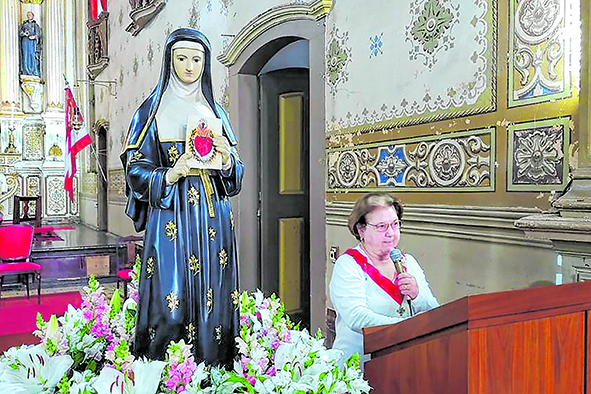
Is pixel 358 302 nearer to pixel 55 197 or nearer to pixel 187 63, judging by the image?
pixel 187 63

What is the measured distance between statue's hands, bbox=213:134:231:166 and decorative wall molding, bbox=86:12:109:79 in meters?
9.01

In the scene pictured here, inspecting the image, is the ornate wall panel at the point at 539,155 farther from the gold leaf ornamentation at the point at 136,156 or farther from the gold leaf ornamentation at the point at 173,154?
the gold leaf ornamentation at the point at 136,156

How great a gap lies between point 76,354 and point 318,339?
3.00 ft

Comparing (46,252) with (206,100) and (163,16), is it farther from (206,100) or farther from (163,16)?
(206,100)

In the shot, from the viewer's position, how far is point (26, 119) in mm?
13914

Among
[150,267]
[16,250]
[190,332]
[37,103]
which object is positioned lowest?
[16,250]

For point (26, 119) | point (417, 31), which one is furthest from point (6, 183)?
point (417, 31)

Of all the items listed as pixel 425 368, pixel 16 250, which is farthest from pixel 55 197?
pixel 425 368

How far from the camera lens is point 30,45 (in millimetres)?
13867

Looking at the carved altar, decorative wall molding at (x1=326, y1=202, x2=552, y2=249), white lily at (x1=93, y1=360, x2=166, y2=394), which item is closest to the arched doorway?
decorative wall molding at (x1=326, y1=202, x2=552, y2=249)

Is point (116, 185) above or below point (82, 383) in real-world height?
above

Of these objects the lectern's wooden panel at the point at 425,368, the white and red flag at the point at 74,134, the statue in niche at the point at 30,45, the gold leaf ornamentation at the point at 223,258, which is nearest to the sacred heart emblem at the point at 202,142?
the gold leaf ornamentation at the point at 223,258

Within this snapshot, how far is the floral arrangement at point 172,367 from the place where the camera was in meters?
1.71

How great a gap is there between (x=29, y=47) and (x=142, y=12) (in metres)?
→ 7.72
